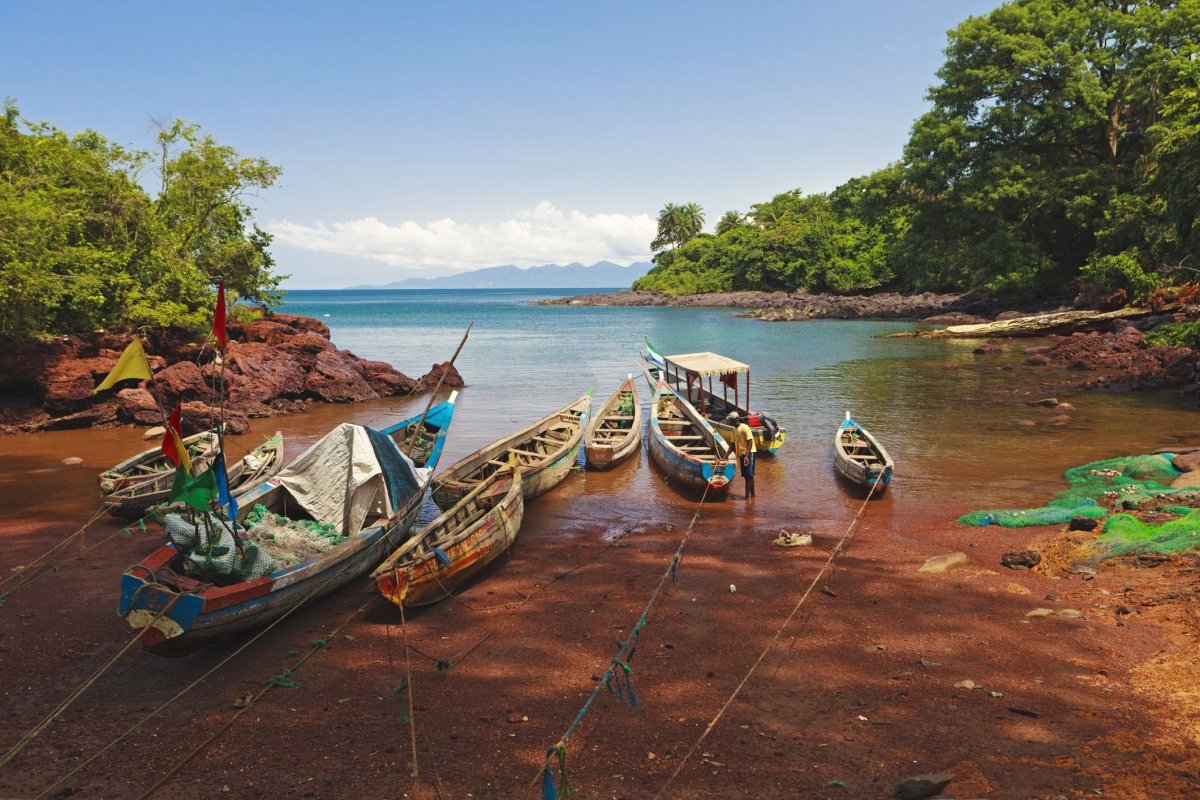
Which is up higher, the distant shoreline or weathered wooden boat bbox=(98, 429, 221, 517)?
the distant shoreline

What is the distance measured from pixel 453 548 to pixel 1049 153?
5331cm

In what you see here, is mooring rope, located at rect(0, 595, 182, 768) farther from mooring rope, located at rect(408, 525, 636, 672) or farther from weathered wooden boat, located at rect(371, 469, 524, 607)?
mooring rope, located at rect(408, 525, 636, 672)

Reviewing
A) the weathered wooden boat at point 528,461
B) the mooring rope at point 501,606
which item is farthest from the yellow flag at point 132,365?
the weathered wooden boat at point 528,461

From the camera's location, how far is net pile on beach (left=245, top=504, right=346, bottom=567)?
10.0 m

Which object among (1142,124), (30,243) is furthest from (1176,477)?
(1142,124)

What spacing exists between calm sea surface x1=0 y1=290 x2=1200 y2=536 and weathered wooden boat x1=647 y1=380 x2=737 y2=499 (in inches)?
20.0

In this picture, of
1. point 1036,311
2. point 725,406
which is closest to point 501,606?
point 725,406

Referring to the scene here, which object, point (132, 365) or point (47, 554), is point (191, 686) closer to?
point (132, 365)

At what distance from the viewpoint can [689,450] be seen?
1688 cm

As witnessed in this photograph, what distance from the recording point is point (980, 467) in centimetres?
1731

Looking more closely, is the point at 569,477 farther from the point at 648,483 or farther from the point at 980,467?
the point at 980,467

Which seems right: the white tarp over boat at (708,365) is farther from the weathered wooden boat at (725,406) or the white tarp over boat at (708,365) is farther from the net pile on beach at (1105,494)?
the net pile on beach at (1105,494)

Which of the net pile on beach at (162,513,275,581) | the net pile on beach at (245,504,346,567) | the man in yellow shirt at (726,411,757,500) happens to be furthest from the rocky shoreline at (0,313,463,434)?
the man in yellow shirt at (726,411,757,500)

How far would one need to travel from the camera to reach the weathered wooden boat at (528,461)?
544 inches
